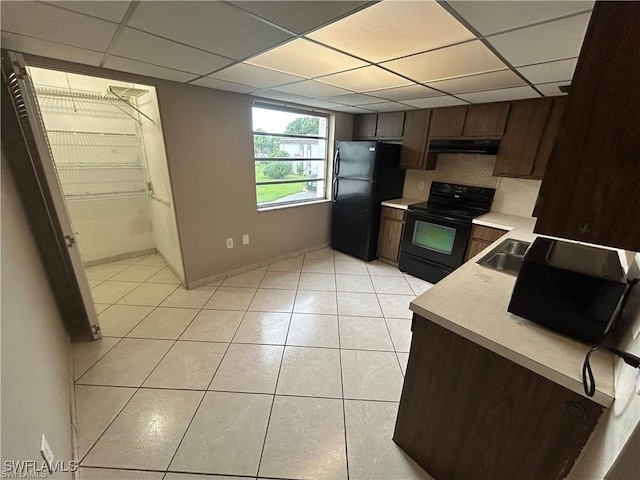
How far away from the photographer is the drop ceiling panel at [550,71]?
5.30 feet

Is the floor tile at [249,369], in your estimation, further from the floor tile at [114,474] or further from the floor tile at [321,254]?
the floor tile at [321,254]

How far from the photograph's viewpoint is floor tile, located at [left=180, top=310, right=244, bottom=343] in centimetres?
225

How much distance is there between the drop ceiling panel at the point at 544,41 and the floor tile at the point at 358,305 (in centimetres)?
226

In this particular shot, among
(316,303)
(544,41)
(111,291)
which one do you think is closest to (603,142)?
(544,41)

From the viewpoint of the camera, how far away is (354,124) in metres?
4.24

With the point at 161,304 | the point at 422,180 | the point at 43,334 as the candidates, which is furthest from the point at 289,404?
the point at 422,180

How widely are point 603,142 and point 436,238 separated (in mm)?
2588

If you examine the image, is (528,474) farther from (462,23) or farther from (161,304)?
(161,304)

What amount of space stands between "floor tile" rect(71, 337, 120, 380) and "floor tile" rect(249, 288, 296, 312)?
118 cm

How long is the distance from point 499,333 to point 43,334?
2.38 metres

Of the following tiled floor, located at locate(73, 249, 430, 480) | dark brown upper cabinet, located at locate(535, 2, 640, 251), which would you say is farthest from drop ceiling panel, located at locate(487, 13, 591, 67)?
tiled floor, located at locate(73, 249, 430, 480)

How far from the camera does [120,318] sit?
246 centimetres

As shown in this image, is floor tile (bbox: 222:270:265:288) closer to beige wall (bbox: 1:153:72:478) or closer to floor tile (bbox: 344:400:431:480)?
beige wall (bbox: 1:153:72:478)

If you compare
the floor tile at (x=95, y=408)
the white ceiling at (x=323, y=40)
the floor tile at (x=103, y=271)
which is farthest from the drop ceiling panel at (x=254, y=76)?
the floor tile at (x=103, y=271)
